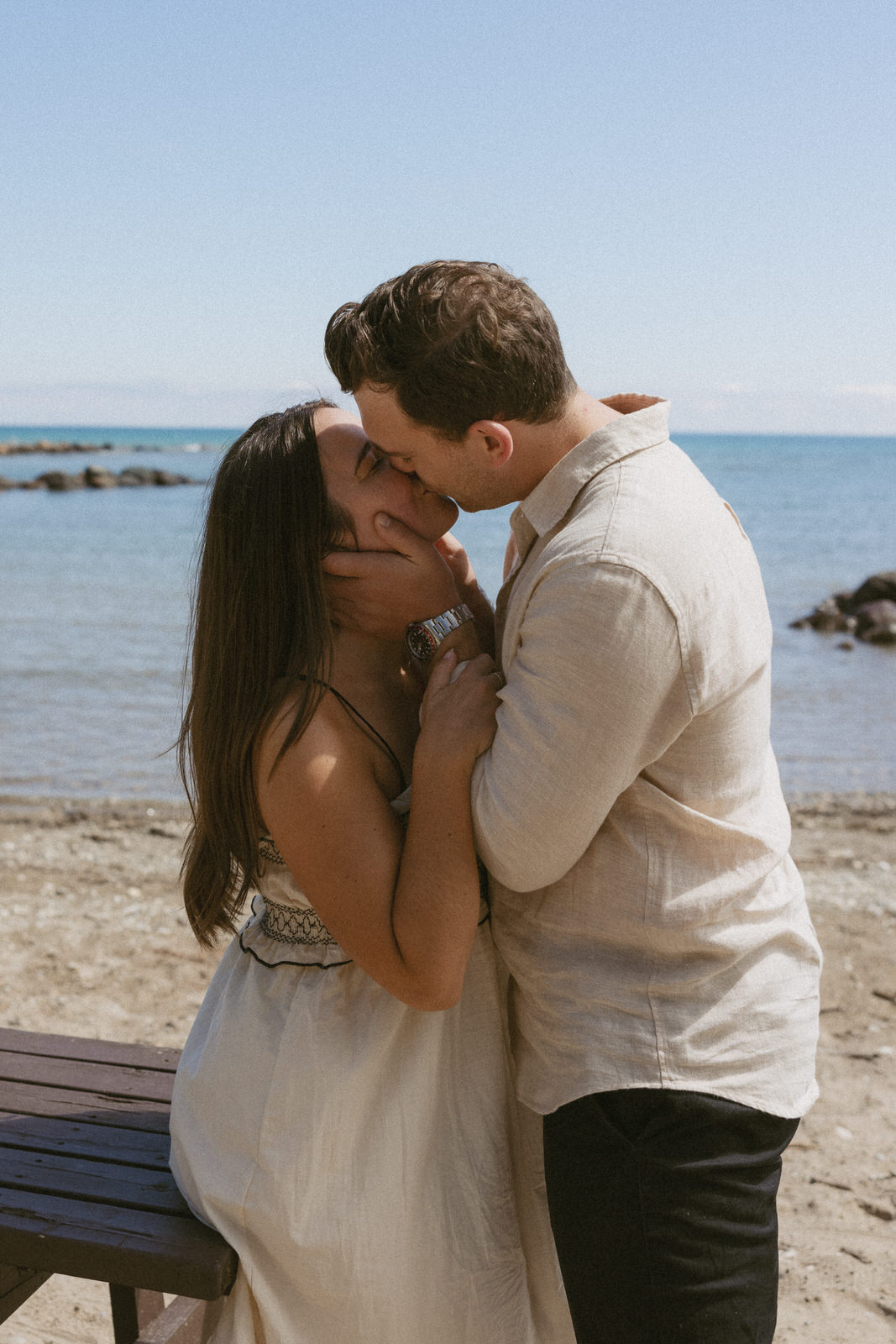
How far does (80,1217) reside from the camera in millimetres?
2219

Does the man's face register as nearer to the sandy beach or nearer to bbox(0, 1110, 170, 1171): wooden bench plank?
bbox(0, 1110, 170, 1171): wooden bench plank

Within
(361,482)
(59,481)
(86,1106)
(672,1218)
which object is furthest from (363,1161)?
(59,481)

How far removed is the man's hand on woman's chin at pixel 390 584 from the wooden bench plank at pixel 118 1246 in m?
1.20

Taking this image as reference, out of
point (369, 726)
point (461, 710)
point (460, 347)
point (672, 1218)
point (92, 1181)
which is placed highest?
point (460, 347)

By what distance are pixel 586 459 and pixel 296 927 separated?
106cm

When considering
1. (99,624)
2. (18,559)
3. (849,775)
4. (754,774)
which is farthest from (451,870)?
(18,559)

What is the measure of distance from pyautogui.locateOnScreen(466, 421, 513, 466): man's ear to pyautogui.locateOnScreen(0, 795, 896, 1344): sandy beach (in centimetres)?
257

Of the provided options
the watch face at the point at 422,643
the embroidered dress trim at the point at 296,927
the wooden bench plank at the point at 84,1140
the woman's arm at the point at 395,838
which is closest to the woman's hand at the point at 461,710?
the woman's arm at the point at 395,838

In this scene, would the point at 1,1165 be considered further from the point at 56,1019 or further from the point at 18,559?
the point at 18,559

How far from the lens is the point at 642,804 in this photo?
6.14ft

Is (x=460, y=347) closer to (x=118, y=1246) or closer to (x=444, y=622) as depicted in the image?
(x=444, y=622)

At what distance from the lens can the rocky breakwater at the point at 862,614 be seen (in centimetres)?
1531

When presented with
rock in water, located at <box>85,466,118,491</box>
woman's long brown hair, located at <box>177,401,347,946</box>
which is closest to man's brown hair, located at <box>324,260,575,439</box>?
woman's long brown hair, located at <box>177,401,347,946</box>

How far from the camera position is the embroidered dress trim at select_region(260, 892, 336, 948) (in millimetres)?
2248
